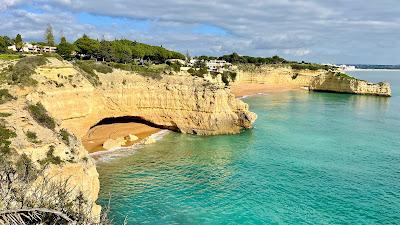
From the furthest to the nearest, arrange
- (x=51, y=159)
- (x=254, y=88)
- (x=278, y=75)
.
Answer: (x=278, y=75), (x=254, y=88), (x=51, y=159)

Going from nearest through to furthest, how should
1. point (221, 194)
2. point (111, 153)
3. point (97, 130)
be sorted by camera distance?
point (221, 194) < point (111, 153) < point (97, 130)

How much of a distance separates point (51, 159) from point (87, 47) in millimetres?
60668

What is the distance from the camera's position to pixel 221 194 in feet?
101

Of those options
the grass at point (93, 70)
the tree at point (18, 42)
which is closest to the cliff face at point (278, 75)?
the tree at point (18, 42)

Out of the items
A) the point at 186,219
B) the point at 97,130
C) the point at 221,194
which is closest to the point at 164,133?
the point at 97,130

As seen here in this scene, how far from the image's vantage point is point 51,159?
2083 cm

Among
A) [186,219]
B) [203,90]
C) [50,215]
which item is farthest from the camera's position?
[203,90]

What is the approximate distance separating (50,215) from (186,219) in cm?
1599

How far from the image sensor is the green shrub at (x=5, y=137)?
19781 millimetres

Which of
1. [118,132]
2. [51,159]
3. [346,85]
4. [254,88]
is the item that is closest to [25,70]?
[118,132]

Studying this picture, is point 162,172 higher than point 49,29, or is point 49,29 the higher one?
point 49,29

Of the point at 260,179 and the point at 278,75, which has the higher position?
the point at 278,75

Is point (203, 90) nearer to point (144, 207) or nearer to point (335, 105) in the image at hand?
point (144, 207)

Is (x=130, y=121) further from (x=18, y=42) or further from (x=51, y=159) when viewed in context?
(x=18, y=42)
